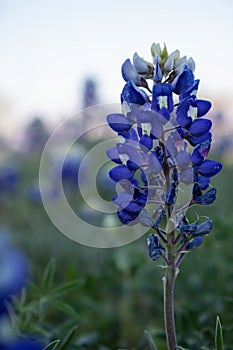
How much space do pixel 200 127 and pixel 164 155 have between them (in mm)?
90

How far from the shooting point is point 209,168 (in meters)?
1.09

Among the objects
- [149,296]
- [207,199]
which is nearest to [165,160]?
[207,199]

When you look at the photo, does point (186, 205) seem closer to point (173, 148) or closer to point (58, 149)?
point (173, 148)

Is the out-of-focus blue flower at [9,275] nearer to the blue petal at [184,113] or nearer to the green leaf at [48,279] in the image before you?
the green leaf at [48,279]

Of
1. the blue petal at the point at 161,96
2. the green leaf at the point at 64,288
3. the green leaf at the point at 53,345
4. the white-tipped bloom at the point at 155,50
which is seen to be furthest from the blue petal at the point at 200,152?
the green leaf at the point at 64,288

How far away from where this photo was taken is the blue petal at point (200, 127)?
3.56ft

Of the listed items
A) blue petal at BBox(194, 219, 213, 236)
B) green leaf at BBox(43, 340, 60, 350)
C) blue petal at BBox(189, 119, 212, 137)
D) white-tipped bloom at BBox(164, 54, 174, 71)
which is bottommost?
green leaf at BBox(43, 340, 60, 350)

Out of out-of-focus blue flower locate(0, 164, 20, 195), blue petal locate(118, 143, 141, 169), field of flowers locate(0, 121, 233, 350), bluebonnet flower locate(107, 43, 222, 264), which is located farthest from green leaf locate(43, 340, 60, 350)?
out-of-focus blue flower locate(0, 164, 20, 195)

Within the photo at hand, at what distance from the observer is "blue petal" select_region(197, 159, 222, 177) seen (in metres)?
1.09

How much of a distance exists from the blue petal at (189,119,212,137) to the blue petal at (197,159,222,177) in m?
0.06

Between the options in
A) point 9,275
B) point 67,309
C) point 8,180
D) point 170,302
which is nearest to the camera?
point 170,302

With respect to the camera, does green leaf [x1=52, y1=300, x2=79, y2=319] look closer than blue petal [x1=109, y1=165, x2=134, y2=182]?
No

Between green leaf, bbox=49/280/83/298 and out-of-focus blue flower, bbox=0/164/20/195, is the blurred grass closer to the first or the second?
green leaf, bbox=49/280/83/298

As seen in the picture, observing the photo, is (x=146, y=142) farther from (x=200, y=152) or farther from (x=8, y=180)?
(x=8, y=180)
